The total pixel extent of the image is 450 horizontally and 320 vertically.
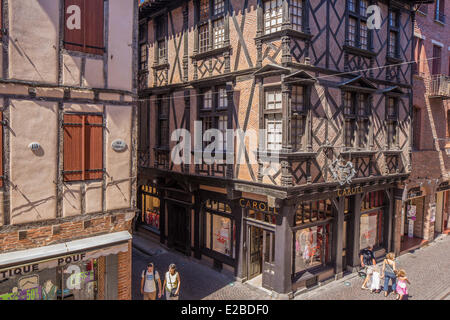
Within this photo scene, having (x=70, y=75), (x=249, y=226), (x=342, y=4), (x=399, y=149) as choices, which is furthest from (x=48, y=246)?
(x=399, y=149)

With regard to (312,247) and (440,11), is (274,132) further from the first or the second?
(440,11)

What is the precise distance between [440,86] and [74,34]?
16.7 meters

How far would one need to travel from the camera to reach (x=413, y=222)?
18172 millimetres

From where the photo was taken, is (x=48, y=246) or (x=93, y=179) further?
(x=93, y=179)

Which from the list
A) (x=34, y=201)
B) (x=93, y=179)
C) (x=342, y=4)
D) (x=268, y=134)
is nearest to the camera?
(x=34, y=201)

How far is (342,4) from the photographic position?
1173cm

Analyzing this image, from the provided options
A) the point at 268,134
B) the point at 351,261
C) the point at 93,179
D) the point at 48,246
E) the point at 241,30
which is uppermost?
the point at 241,30

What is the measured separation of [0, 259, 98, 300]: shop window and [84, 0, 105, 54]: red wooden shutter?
17.2ft

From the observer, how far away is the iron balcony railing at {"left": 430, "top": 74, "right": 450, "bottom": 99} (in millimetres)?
16812

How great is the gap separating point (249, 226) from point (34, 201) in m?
7.17

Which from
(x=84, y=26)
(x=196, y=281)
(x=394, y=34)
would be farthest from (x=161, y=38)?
(x=196, y=281)

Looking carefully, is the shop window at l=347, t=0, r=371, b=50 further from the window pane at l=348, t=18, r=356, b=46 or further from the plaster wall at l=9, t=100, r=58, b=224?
the plaster wall at l=9, t=100, r=58, b=224

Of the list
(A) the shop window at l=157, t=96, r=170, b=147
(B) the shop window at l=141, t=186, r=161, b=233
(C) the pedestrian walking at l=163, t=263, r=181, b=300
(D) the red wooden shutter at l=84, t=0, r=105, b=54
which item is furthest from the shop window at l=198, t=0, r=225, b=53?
(C) the pedestrian walking at l=163, t=263, r=181, b=300

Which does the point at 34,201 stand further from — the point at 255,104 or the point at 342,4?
the point at 342,4
